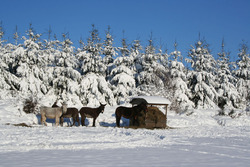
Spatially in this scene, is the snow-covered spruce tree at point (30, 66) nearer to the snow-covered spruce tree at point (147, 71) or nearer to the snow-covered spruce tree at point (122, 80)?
the snow-covered spruce tree at point (122, 80)

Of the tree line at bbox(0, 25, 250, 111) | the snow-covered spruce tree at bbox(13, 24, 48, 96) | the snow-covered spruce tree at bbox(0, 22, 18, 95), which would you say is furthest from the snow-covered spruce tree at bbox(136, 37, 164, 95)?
the snow-covered spruce tree at bbox(0, 22, 18, 95)

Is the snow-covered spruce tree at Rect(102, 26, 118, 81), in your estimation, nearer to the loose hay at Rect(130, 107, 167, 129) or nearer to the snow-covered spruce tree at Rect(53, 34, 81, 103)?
the snow-covered spruce tree at Rect(53, 34, 81, 103)

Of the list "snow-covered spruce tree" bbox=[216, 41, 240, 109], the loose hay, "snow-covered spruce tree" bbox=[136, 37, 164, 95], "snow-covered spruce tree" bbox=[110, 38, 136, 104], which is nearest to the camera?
the loose hay

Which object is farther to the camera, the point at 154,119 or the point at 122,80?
the point at 122,80

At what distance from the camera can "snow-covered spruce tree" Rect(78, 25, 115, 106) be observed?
99.0 ft

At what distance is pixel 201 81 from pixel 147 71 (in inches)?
273

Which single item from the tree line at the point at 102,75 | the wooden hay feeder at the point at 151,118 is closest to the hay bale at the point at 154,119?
the wooden hay feeder at the point at 151,118

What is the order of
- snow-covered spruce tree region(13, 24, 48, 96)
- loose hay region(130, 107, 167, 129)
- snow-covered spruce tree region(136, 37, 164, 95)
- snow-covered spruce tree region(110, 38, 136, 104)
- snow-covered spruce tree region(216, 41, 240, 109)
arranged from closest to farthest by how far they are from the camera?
loose hay region(130, 107, 167, 129), snow-covered spruce tree region(13, 24, 48, 96), snow-covered spruce tree region(110, 38, 136, 104), snow-covered spruce tree region(136, 37, 164, 95), snow-covered spruce tree region(216, 41, 240, 109)

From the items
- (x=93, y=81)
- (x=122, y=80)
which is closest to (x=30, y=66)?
(x=93, y=81)

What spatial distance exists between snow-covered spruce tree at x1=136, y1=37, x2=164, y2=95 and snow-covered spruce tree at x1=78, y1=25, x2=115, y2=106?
4223mm

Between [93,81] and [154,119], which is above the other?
[93,81]

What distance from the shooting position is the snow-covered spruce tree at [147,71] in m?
Answer: 33.3

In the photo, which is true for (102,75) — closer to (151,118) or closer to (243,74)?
(151,118)

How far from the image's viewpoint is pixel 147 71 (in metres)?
34.2
